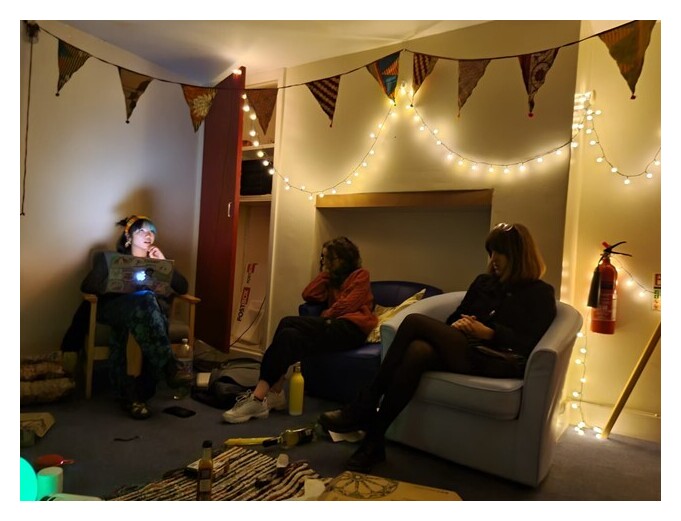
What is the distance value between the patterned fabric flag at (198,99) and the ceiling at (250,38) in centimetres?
38

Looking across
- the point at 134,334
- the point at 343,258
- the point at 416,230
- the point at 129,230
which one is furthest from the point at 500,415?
the point at 129,230

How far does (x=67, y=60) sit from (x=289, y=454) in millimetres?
2378

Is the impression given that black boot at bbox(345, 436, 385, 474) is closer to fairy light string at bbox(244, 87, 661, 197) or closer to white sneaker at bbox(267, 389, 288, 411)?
white sneaker at bbox(267, 389, 288, 411)

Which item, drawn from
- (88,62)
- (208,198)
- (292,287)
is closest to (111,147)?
(88,62)

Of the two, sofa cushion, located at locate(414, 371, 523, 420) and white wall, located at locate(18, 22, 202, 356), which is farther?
white wall, located at locate(18, 22, 202, 356)

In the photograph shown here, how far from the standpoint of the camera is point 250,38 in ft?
9.80

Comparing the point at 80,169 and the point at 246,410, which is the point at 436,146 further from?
the point at 80,169

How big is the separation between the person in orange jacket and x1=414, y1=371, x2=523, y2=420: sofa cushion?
0.68 meters

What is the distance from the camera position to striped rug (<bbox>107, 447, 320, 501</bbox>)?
154 cm

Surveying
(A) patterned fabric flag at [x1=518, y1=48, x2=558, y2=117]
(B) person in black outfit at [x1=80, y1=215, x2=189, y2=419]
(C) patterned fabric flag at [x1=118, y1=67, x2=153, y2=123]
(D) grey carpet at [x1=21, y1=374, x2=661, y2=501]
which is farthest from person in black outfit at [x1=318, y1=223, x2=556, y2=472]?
(C) patterned fabric flag at [x1=118, y1=67, x2=153, y2=123]

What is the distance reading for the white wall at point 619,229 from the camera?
231cm

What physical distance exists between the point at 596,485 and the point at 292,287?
221cm
